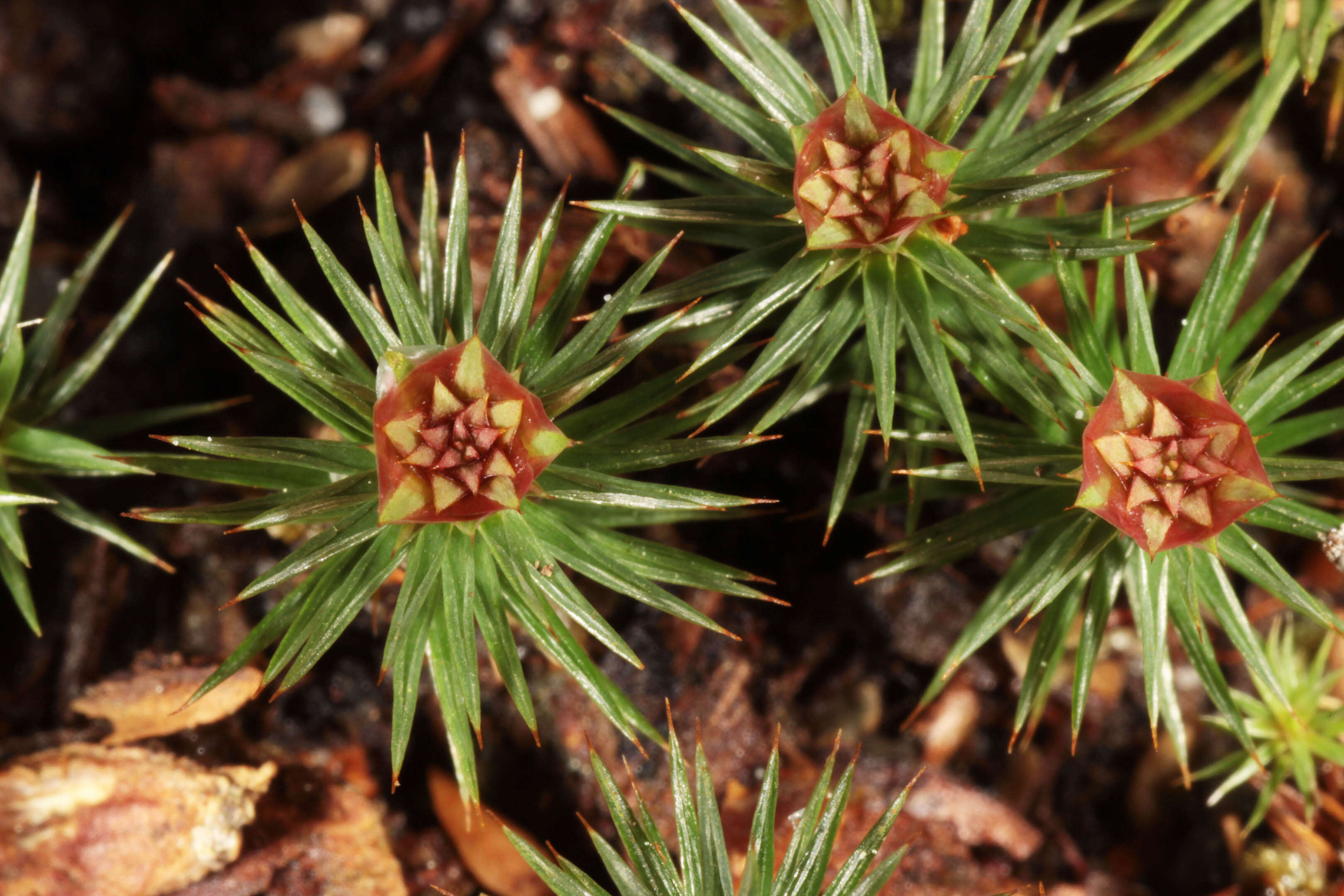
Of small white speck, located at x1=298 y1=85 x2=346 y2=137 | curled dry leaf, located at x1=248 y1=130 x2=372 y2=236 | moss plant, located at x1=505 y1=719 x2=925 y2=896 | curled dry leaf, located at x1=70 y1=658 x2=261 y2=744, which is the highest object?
small white speck, located at x1=298 y1=85 x2=346 y2=137

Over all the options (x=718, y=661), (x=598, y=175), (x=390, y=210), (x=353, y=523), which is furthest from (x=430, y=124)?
(x=718, y=661)

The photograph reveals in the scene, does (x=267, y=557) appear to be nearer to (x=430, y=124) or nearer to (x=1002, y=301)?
(x=430, y=124)

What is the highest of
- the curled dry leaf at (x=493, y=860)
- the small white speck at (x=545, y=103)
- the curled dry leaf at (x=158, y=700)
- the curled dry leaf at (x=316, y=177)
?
the small white speck at (x=545, y=103)

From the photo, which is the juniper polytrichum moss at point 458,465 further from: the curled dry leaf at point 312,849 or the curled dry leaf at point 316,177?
the curled dry leaf at point 316,177

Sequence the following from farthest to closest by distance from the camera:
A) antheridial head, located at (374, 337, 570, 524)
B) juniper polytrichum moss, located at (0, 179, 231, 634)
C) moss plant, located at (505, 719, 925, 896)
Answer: juniper polytrichum moss, located at (0, 179, 231, 634) → moss plant, located at (505, 719, 925, 896) → antheridial head, located at (374, 337, 570, 524)

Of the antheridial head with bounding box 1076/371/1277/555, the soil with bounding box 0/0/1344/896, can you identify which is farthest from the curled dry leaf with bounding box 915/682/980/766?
the antheridial head with bounding box 1076/371/1277/555

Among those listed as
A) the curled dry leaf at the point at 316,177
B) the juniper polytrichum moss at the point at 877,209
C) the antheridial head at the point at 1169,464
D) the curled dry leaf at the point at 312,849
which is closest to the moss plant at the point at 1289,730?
the antheridial head at the point at 1169,464

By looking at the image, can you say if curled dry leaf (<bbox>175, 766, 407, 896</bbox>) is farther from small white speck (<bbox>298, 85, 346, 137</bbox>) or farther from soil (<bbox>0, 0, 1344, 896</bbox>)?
small white speck (<bbox>298, 85, 346, 137</bbox>)
